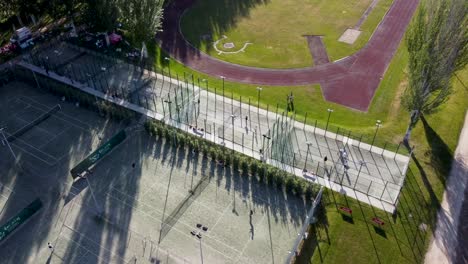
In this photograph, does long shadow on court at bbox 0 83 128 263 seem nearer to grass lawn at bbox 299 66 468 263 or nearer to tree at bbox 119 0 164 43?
tree at bbox 119 0 164 43

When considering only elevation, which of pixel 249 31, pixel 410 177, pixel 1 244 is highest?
pixel 249 31

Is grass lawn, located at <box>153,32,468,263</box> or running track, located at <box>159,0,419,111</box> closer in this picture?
grass lawn, located at <box>153,32,468,263</box>

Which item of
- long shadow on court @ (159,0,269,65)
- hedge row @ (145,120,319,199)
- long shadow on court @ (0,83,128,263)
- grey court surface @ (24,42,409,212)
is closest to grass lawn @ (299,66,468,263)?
grey court surface @ (24,42,409,212)

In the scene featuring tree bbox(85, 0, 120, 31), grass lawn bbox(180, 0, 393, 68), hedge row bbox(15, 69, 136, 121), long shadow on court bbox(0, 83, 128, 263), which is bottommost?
long shadow on court bbox(0, 83, 128, 263)

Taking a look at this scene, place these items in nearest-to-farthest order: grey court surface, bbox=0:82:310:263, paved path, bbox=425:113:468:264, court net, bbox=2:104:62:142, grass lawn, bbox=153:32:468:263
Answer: paved path, bbox=425:113:468:264
grass lawn, bbox=153:32:468:263
grey court surface, bbox=0:82:310:263
court net, bbox=2:104:62:142

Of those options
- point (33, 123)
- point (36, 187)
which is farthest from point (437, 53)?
point (33, 123)

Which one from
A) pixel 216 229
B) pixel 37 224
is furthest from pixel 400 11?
pixel 37 224

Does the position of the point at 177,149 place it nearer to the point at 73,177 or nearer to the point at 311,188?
the point at 73,177
